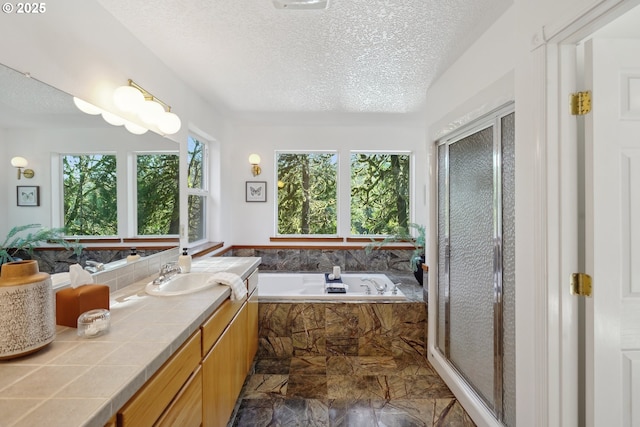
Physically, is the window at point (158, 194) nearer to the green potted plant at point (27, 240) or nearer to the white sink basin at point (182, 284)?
the white sink basin at point (182, 284)

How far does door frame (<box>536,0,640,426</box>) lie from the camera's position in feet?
3.65

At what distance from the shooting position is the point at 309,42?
1737mm

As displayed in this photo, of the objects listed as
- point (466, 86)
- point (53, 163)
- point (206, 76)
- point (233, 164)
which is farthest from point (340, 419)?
point (233, 164)

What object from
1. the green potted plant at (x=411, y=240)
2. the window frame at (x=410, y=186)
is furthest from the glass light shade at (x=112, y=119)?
the green potted plant at (x=411, y=240)

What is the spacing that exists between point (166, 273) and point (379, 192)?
272 centimetres

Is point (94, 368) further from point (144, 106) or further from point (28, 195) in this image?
point (144, 106)

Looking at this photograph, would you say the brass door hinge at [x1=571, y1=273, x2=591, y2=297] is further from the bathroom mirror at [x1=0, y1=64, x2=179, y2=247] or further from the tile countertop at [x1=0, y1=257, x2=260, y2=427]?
the bathroom mirror at [x1=0, y1=64, x2=179, y2=247]

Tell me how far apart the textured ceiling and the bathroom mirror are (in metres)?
0.61

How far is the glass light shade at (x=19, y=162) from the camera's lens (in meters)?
1.12

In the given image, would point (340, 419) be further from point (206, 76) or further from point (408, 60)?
point (206, 76)

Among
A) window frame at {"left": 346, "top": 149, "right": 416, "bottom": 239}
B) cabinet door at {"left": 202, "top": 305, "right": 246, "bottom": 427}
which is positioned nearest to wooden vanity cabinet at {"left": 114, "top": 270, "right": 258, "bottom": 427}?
cabinet door at {"left": 202, "top": 305, "right": 246, "bottom": 427}

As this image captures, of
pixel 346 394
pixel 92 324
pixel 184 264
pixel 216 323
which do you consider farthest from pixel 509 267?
pixel 184 264

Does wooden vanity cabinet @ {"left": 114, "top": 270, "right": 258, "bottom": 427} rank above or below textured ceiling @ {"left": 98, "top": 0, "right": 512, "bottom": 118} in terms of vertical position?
below

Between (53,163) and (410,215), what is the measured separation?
342cm
